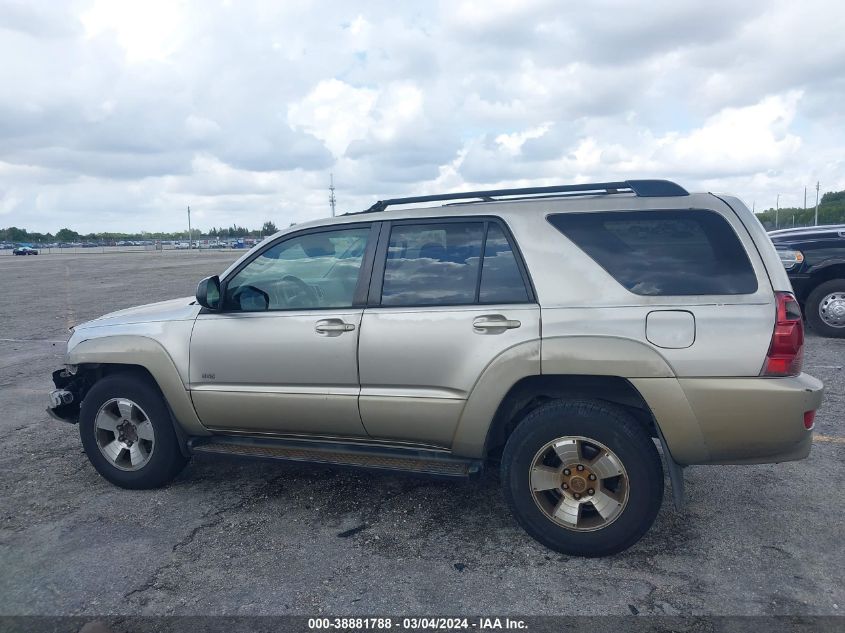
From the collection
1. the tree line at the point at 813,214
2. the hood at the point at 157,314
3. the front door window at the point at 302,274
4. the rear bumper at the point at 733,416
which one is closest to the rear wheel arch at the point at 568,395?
the rear bumper at the point at 733,416

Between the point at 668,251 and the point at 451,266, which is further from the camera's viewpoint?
the point at 451,266

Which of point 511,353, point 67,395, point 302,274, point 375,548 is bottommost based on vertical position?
point 375,548

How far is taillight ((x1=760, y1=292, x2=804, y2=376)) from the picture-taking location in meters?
3.03

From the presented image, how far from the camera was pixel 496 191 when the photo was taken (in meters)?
3.78

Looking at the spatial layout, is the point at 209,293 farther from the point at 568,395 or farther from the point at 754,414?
the point at 754,414

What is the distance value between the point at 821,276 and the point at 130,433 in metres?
8.69

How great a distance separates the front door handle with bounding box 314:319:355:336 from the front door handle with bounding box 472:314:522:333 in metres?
0.73

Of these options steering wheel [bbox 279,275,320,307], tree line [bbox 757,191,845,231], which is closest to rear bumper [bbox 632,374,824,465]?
steering wheel [bbox 279,275,320,307]

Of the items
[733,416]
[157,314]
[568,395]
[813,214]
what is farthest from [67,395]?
[813,214]

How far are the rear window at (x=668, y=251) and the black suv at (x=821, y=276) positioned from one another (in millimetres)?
6402

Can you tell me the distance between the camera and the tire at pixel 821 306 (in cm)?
873

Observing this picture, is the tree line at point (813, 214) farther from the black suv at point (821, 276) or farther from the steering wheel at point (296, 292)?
the steering wheel at point (296, 292)

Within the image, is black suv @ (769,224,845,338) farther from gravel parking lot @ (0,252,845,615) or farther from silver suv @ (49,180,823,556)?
silver suv @ (49,180,823,556)

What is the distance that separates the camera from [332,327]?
147 inches
